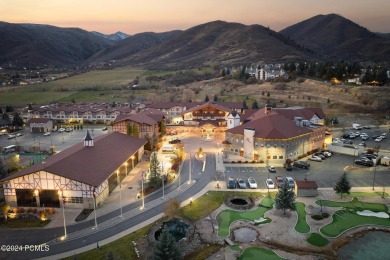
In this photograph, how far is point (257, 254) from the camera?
31.8 meters

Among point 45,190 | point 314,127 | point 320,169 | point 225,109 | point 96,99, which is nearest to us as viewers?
point 45,190

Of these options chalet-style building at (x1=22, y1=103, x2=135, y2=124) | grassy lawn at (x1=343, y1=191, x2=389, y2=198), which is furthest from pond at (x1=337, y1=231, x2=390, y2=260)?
chalet-style building at (x1=22, y1=103, x2=135, y2=124)

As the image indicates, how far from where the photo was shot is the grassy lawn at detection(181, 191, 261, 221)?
40031 mm

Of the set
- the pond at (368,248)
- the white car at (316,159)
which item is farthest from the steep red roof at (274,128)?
the pond at (368,248)

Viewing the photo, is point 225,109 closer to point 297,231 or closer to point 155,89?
point 297,231

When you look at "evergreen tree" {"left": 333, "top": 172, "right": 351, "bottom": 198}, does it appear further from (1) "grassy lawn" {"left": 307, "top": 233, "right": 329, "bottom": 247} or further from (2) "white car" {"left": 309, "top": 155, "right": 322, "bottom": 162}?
(2) "white car" {"left": 309, "top": 155, "right": 322, "bottom": 162}

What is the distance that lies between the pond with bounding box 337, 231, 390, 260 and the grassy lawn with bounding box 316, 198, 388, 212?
5408 mm

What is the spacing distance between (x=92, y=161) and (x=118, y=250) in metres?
18.4

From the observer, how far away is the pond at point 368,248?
3219cm

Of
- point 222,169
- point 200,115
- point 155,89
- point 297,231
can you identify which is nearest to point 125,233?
point 297,231

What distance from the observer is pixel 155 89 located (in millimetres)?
171375

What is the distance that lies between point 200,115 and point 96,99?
74.7 meters

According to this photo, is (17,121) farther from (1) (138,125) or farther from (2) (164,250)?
(2) (164,250)

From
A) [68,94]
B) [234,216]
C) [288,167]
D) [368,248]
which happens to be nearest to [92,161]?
[234,216]
